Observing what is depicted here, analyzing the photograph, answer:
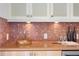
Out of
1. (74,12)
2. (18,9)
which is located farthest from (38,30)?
(74,12)

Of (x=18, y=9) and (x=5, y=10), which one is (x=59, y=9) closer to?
(x=18, y=9)

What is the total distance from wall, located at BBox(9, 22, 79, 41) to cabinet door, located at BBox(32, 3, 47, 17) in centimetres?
33

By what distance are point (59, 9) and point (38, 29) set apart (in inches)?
23.8

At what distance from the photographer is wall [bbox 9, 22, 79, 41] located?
338 centimetres

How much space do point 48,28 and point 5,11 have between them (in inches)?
38.6

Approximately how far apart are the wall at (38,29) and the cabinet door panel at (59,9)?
0.32 metres

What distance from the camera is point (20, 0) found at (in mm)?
1113

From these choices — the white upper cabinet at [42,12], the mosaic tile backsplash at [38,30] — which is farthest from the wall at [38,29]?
the white upper cabinet at [42,12]

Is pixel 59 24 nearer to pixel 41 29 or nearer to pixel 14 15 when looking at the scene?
pixel 41 29

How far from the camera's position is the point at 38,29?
3.39 meters

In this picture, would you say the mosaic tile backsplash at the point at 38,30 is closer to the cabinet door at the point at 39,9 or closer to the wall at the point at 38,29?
the wall at the point at 38,29

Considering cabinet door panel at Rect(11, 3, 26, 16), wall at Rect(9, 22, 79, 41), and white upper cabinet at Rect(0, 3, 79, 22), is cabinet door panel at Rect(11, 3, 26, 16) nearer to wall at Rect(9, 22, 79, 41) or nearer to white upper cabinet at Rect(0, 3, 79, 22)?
white upper cabinet at Rect(0, 3, 79, 22)

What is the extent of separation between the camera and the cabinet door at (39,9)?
3094 mm

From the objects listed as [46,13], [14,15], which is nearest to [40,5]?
[46,13]
